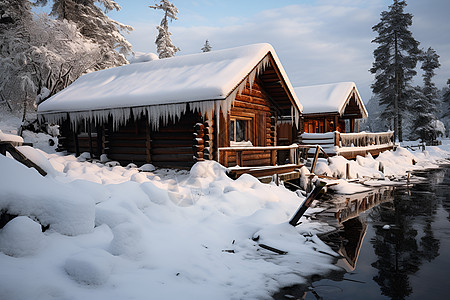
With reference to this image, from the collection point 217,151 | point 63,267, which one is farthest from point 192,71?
point 63,267

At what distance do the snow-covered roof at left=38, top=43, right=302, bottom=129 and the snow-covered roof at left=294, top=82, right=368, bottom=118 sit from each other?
665 centimetres

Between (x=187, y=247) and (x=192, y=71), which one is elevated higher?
(x=192, y=71)

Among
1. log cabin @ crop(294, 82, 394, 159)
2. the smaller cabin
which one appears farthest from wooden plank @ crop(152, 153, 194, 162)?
the smaller cabin

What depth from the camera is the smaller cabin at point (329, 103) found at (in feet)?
67.2

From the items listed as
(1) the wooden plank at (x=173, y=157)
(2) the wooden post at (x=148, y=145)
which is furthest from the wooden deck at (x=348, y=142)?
(2) the wooden post at (x=148, y=145)

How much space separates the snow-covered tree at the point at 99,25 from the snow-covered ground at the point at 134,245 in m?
26.1

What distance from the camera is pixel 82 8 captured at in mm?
29578

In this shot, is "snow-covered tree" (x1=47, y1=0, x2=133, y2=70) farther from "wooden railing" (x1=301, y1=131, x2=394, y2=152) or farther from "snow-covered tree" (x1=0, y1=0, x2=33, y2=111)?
"wooden railing" (x1=301, y1=131, x2=394, y2=152)

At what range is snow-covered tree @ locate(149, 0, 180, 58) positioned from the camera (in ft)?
114

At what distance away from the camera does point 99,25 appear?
99.5 ft

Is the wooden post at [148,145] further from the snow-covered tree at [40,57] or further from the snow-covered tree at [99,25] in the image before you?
the snow-covered tree at [99,25]

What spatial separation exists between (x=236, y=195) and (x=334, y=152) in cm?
1104

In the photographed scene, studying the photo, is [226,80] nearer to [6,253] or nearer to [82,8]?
[6,253]

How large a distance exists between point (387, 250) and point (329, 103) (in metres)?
16.3
